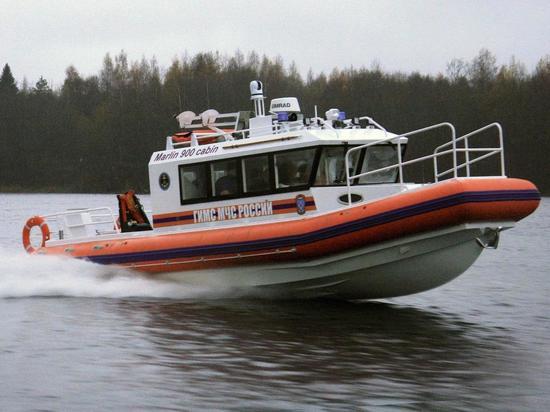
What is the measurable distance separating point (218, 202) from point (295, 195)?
1291mm

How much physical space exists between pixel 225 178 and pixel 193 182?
0.57m

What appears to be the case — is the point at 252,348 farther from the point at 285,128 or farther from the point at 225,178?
the point at 285,128

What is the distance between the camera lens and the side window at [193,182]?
47.5ft

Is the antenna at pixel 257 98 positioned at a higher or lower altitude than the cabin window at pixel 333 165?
higher

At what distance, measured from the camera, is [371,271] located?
43.1 ft

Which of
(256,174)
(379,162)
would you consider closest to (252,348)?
(256,174)

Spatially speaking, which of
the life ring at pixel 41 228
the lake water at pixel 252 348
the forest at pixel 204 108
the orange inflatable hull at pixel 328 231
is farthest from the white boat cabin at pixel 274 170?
the forest at pixel 204 108

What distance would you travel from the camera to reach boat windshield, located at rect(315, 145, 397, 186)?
535 inches

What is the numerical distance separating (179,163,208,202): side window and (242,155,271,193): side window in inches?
28.1

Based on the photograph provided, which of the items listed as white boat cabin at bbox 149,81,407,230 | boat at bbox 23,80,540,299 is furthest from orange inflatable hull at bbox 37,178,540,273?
white boat cabin at bbox 149,81,407,230

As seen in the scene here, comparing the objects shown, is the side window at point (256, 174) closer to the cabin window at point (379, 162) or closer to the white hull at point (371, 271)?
the white hull at point (371, 271)

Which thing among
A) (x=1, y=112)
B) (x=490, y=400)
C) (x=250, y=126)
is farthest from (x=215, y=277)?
(x=1, y=112)

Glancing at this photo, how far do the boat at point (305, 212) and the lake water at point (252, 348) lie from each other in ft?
1.53

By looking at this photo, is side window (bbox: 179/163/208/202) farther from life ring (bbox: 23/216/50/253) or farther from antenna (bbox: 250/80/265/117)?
life ring (bbox: 23/216/50/253)
